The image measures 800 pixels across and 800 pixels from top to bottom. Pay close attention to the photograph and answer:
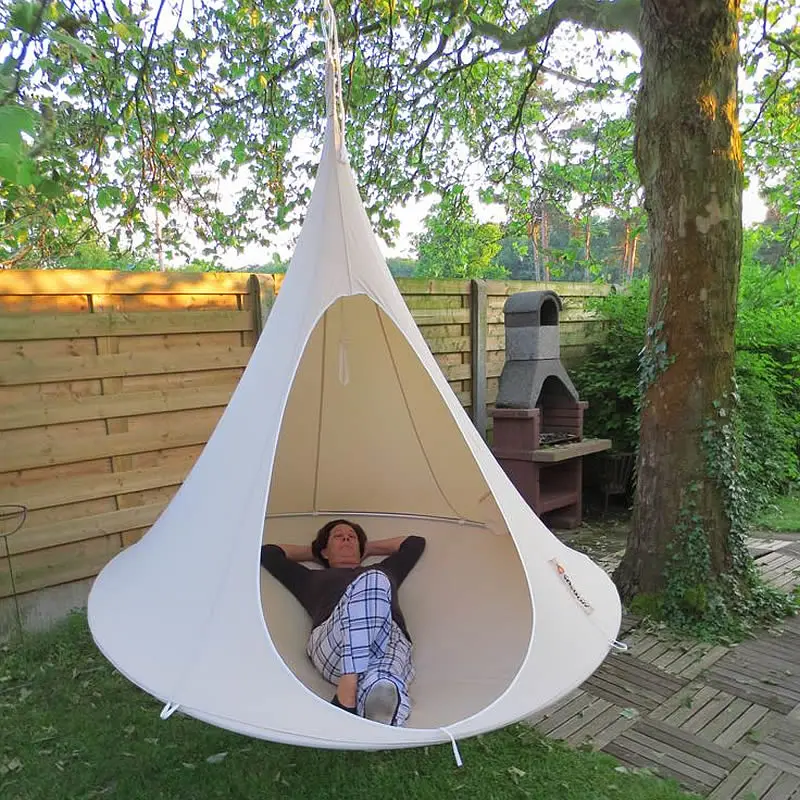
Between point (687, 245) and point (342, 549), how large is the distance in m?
1.68

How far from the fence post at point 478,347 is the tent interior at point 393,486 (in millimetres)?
1563

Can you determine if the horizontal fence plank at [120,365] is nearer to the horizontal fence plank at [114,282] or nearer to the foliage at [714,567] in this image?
the horizontal fence plank at [114,282]

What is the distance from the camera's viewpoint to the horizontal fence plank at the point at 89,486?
2629 mm

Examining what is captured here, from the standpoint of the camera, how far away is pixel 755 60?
12.8 ft

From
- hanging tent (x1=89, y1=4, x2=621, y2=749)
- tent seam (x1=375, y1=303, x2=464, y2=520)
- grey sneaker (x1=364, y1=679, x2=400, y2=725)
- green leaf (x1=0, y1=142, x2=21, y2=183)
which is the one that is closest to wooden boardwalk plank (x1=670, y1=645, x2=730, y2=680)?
hanging tent (x1=89, y1=4, x2=621, y2=749)

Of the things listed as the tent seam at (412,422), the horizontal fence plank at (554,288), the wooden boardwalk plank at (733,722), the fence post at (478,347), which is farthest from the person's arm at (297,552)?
the horizontal fence plank at (554,288)

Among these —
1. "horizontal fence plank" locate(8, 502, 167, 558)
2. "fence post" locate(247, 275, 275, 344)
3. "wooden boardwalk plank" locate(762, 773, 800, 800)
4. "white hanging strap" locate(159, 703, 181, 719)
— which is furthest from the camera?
"fence post" locate(247, 275, 275, 344)

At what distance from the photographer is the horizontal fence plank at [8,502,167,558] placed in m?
2.64

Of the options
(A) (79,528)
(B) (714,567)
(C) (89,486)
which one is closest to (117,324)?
(C) (89,486)

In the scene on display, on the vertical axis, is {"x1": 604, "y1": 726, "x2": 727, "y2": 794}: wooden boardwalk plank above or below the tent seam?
below

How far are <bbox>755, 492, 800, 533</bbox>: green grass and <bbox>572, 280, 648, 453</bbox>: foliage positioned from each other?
878 mm

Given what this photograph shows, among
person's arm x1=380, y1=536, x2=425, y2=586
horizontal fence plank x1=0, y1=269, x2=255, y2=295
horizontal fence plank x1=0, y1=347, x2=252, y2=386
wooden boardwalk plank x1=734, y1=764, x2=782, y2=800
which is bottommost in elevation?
wooden boardwalk plank x1=734, y1=764, x2=782, y2=800

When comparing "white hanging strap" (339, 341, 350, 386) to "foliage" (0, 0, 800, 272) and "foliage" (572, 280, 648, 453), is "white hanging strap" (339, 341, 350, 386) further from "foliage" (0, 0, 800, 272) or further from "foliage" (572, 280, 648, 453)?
"foliage" (572, 280, 648, 453)

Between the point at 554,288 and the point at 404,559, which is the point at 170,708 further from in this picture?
the point at 554,288
